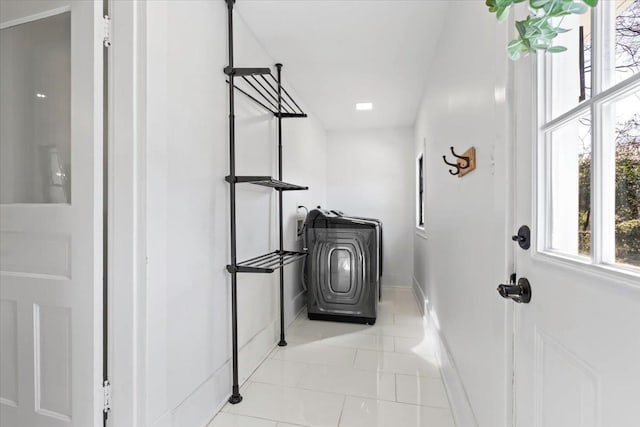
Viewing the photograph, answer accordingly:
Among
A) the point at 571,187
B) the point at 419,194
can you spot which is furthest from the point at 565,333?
the point at 419,194

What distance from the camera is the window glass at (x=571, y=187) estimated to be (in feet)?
2.10

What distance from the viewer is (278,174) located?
2639 mm

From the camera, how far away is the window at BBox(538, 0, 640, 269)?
0.53 m

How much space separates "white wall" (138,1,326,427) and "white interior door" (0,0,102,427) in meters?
0.20

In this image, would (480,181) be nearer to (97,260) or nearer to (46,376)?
(97,260)

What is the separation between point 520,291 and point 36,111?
196 centimetres

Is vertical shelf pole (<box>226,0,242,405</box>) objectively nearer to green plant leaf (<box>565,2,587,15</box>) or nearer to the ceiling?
the ceiling

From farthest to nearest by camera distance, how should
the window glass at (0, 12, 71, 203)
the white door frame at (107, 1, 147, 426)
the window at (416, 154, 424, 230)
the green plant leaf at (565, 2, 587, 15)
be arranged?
the window at (416, 154, 424, 230)
the window glass at (0, 12, 71, 203)
the white door frame at (107, 1, 147, 426)
the green plant leaf at (565, 2, 587, 15)

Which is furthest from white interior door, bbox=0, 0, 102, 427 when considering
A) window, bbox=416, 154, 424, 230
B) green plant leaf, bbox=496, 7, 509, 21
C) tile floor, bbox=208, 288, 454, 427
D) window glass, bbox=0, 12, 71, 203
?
window, bbox=416, 154, 424, 230

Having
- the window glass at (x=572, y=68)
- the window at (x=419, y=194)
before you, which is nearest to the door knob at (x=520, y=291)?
the window glass at (x=572, y=68)

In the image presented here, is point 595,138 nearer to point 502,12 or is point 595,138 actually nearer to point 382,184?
point 502,12

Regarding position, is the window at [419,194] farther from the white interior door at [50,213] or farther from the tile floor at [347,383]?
the white interior door at [50,213]

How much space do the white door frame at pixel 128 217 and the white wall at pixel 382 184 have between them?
353 cm

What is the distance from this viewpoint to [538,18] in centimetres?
48
